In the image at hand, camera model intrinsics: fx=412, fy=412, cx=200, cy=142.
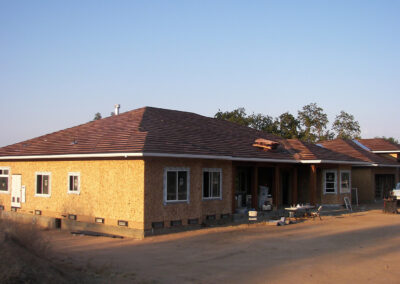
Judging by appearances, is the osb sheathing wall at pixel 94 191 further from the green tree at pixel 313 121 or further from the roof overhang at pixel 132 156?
the green tree at pixel 313 121

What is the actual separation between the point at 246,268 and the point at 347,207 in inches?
666

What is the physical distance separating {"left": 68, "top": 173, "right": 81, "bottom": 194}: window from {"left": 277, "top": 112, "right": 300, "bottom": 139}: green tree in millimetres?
39576

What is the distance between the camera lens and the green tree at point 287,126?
2142 inches

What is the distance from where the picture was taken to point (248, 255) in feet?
39.8

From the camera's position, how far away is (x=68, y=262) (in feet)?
36.3

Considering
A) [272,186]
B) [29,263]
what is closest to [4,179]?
[272,186]

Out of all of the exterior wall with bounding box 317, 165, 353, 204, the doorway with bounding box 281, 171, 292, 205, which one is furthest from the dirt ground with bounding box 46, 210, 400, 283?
the doorway with bounding box 281, 171, 292, 205

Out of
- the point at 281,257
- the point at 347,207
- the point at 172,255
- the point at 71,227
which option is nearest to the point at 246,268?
the point at 281,257

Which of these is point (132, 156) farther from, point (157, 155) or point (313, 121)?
point (313, 121)

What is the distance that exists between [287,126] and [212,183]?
38.1 metres

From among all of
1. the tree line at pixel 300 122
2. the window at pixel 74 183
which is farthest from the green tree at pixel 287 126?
the window at pixel 74 183

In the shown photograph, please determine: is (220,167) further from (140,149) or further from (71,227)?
(71,227)

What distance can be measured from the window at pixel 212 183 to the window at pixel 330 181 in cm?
970

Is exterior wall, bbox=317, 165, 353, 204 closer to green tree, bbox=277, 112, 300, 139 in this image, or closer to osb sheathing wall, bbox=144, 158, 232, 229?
osb sheathing wall, bbox=144, 158, 232, 229
